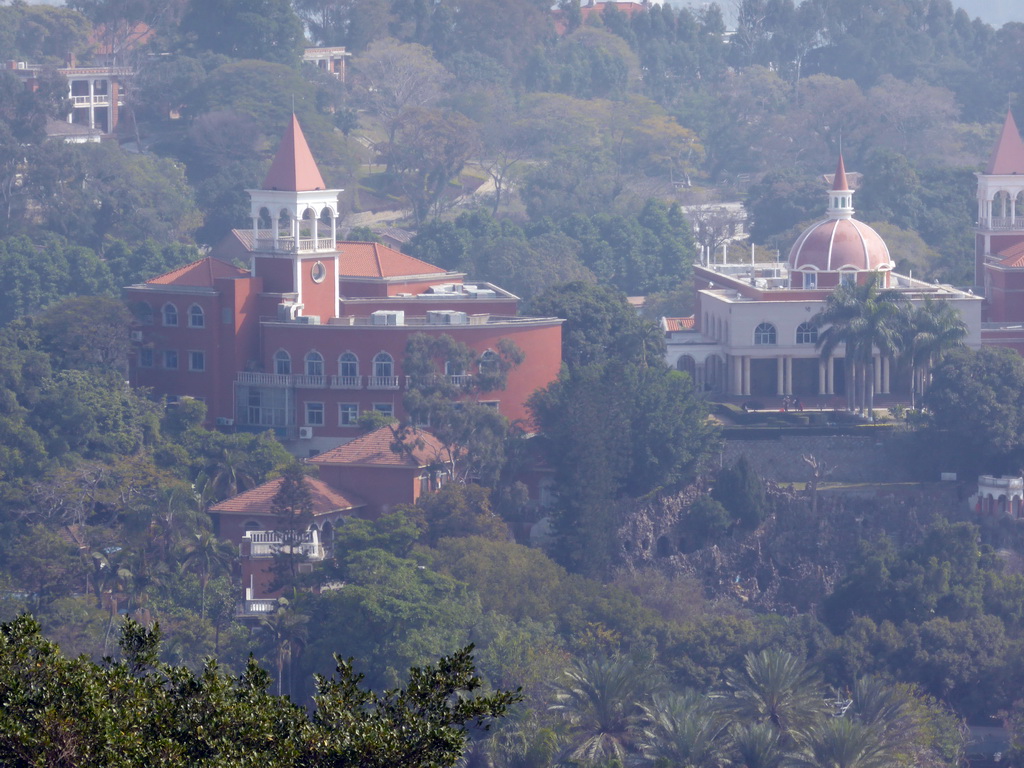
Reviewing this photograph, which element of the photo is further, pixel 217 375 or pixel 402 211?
pixel 402 211

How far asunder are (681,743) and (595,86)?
256 feet

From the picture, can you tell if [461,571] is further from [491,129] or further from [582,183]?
[491,129]

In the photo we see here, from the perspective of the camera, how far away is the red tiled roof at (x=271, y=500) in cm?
5941

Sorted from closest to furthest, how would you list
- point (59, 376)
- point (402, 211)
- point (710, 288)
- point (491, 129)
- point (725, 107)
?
point (59, 376) → point (710, 288) → point (402, 211) → point (491, 129) → point (725, 107)

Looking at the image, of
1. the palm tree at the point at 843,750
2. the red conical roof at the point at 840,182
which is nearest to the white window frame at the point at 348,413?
the red conical roof at the point at 840,182

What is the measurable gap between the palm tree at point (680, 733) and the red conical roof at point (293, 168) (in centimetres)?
2272

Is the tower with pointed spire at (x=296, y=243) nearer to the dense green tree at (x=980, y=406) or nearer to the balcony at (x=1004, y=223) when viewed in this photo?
the dense green tree at (x=980, y=406)

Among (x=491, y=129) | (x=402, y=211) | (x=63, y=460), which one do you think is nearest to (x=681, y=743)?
(x=63, y=460)

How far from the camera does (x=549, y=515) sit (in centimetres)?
6178

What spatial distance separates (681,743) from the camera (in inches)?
1925

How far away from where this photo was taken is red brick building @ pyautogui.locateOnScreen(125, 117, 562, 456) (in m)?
64.4

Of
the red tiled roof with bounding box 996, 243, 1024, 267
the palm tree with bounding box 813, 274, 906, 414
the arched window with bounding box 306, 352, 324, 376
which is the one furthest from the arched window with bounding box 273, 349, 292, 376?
the red tiled roof with bounding box 996, 243, 1024, 267

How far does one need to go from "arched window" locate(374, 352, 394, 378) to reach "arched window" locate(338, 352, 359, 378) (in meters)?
0.53

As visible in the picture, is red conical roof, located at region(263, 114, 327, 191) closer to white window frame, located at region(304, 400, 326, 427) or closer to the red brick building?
the red brick building
